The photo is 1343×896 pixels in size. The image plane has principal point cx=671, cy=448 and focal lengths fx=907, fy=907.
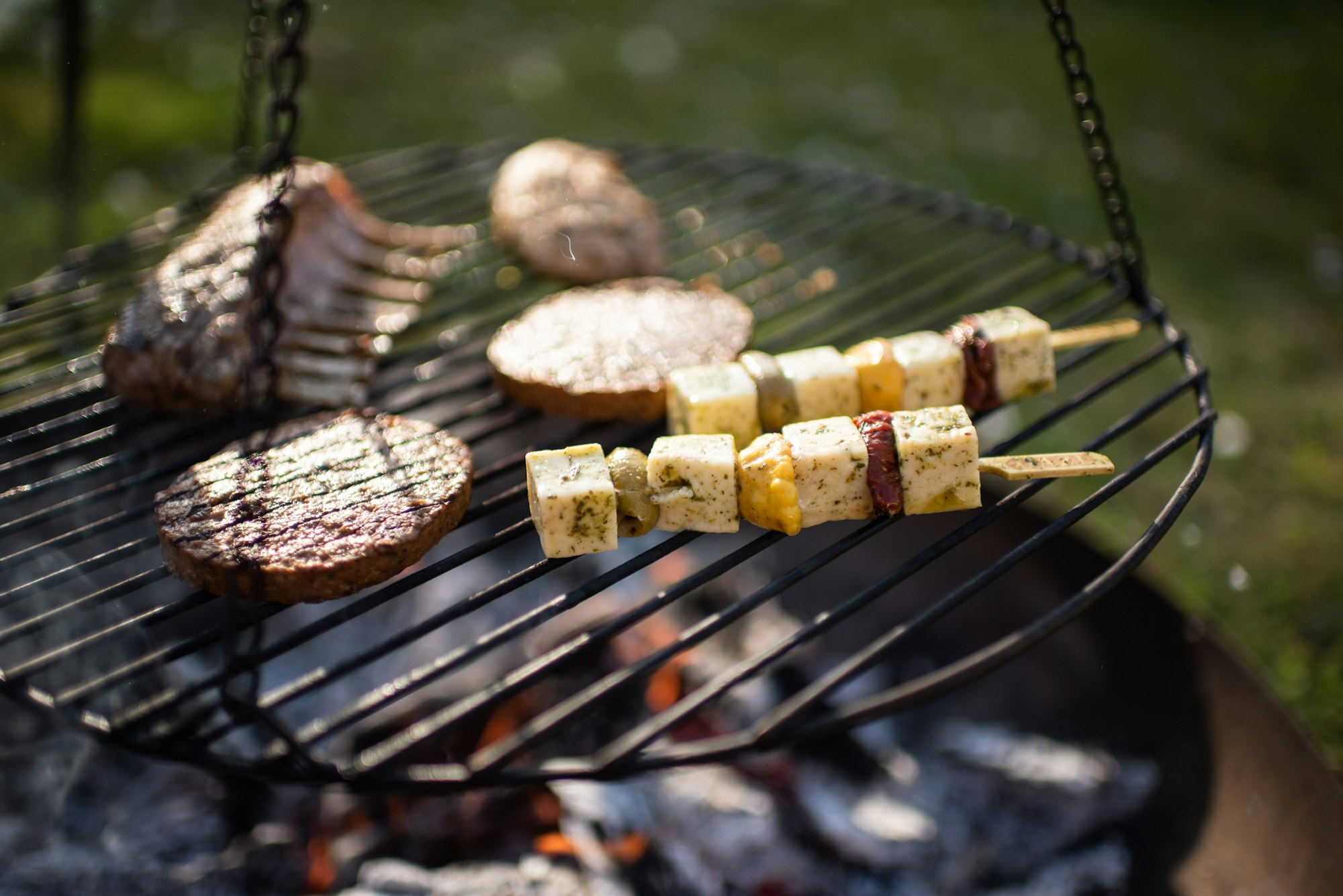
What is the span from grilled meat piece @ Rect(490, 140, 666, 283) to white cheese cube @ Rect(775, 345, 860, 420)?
104 centimetres

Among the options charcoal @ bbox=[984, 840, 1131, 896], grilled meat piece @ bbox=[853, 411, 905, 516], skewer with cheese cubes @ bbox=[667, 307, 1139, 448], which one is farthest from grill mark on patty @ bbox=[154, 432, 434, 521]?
charcoal @ bbox=[984, 840, 1131, 896]

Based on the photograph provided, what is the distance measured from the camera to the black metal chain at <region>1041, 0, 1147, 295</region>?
2.11 metres

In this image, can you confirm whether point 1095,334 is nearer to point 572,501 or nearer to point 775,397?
point 775,397

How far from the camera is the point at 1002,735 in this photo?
271 cm

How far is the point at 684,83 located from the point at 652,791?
6887 millimetres

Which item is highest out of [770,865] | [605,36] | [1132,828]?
[605,36]

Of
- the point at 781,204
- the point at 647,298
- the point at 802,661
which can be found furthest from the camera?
the point at 781,204

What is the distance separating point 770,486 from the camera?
75.4 inches

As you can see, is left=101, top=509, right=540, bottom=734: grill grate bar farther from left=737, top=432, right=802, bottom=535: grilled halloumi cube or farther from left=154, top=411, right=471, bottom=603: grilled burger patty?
left=737, top=432, right=802, bottom=535: grilled halloumi cube

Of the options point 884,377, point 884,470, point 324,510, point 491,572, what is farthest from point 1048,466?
point 491,572

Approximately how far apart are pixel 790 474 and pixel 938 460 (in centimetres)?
32

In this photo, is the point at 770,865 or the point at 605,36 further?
the point at 605,36

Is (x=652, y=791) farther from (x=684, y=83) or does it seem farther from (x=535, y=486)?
(x=684, y=83)

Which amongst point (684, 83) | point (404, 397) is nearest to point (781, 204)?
point (404, 397)
